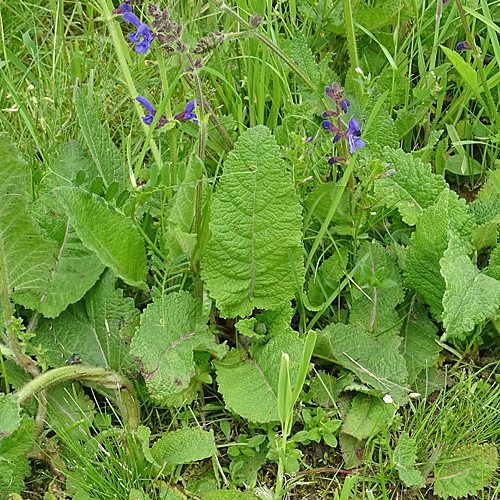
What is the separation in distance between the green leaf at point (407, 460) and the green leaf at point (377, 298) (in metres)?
0.36

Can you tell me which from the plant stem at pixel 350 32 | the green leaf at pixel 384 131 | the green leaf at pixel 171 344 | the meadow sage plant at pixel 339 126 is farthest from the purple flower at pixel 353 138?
the green leaf at pixel 171 344

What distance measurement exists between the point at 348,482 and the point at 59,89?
6.33 ft

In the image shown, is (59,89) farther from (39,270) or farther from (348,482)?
(348,482)

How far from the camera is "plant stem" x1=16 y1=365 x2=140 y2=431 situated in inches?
66.4


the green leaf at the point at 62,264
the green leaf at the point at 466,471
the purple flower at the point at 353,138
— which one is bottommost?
the green leaf at the point at 466,471

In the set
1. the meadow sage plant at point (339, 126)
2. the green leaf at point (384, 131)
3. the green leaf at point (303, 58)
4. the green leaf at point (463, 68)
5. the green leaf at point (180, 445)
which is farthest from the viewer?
the green leaf at point (303, 58)

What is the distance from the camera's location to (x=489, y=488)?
1675 mm

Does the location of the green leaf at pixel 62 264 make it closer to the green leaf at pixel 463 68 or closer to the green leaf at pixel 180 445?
the green leaf at pixel 180 445

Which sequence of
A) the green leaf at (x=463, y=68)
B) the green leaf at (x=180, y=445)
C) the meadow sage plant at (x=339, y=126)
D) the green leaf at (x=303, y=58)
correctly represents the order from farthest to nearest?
the green leaf at (x=303, y=58)
the green leaf at (x=463, y=68)
the meadow sage plant at (x=339, y=126)
the green leaf at (x=180, y=445)

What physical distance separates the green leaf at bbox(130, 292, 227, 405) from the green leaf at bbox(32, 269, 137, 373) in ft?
0.54

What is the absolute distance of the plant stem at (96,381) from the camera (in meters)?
1.69

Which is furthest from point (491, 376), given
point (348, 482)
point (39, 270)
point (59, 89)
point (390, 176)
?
point (59, 89)

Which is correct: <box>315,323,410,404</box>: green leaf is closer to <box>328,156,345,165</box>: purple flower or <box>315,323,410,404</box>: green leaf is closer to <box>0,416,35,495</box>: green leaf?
<box>328,156,345,165</box>: purple flower

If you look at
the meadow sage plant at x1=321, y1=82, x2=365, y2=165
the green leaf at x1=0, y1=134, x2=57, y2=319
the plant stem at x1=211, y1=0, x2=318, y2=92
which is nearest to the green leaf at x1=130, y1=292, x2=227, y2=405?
the green leaf at x1=0, y1=134, x2=57, y2=319
